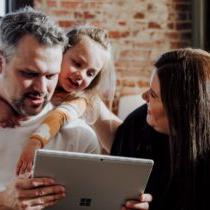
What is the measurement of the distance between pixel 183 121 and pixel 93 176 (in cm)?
49

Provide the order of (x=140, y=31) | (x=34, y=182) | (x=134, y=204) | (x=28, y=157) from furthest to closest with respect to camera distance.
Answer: (x=140, y=31) → (x=28, y=157) → (x=134, y=204) → (x=34, y=182)

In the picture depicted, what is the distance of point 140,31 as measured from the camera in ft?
11.8

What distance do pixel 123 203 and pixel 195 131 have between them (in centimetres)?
40

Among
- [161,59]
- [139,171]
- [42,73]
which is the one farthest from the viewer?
[161,59]

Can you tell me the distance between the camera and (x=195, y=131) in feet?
5.97

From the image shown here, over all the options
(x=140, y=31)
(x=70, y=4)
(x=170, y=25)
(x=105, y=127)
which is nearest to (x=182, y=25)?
(x=170, y=25)

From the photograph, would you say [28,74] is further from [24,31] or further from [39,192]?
[39,192]

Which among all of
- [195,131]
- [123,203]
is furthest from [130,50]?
[123,203]

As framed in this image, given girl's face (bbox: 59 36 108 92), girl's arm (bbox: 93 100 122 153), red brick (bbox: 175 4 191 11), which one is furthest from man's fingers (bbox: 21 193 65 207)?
red brick (bbox: 175 4 191 11)

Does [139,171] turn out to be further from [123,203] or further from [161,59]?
[161,59]

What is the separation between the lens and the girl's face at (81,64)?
2051mm

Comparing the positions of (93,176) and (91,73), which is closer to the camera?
(93,176)

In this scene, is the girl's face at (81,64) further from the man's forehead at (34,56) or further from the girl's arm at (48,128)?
the man's forehead at (34,56)

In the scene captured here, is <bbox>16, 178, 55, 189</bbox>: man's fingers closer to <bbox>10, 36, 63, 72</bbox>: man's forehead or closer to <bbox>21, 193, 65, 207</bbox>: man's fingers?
<bbox>21, 193, 65, 207</bbox>: man's fingers
